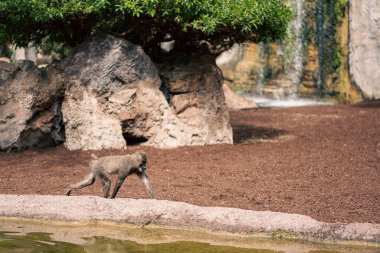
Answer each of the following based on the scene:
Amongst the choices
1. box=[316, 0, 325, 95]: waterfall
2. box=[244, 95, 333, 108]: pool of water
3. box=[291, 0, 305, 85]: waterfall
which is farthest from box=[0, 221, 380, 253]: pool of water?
box=[291, 0, 305, 85]: waterfall

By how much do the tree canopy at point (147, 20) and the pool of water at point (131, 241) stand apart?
4955 millimetres

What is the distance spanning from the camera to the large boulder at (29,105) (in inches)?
452

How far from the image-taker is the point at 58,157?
11.1 meters

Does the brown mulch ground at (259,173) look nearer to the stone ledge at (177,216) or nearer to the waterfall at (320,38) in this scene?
the stone ledge at (177,216)

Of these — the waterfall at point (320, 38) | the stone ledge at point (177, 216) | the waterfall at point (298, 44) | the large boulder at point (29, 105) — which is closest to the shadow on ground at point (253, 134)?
the large boulder at point (29, 105)

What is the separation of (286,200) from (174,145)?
4.10m

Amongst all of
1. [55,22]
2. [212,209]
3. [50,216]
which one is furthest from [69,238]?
[55,22]

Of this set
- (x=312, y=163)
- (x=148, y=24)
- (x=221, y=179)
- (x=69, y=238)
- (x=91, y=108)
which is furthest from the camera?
(x=148, y=24)

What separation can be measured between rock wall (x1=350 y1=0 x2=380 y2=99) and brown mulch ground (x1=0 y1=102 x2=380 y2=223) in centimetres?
656

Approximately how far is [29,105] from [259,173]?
4.08 meters

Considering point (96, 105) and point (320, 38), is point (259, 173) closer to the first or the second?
point (96, 105)

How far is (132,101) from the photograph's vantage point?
11.9 meters

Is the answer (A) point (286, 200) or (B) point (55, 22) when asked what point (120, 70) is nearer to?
(B) point (55, 22)

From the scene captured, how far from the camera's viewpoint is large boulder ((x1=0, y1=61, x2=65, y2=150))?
11.5 meters
